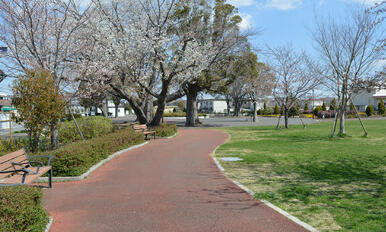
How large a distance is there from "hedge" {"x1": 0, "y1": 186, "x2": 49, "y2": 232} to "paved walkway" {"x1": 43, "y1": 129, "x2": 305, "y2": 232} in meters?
0.49

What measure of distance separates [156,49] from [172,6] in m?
2.81

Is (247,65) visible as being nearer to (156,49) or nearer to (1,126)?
(156,49)

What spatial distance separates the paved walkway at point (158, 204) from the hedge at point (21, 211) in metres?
0.49

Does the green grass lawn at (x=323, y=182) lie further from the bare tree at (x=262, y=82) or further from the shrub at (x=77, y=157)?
the bare tree at (x=262, y=82)

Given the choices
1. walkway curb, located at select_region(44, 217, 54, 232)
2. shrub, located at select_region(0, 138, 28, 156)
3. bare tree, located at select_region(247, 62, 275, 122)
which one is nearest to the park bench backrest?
walkway curb, located at select_region(44, 217, 54, 232)

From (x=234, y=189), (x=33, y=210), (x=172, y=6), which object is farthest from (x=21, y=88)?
(x=172, y=6)

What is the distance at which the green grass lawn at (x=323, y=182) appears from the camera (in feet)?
16.1

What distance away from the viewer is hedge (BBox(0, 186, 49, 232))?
12.3 ft

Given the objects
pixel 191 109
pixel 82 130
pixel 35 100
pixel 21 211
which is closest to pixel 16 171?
pixel 21 211

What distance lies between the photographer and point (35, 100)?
929cm

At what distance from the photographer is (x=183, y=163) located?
33.0ft

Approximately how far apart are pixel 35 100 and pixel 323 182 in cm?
840

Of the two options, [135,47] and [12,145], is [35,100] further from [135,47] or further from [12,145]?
[135,47]

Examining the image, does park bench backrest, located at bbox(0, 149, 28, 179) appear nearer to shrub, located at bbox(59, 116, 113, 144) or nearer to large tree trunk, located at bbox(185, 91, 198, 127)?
shrub, located at bbox(59, 116, 113, 144)
